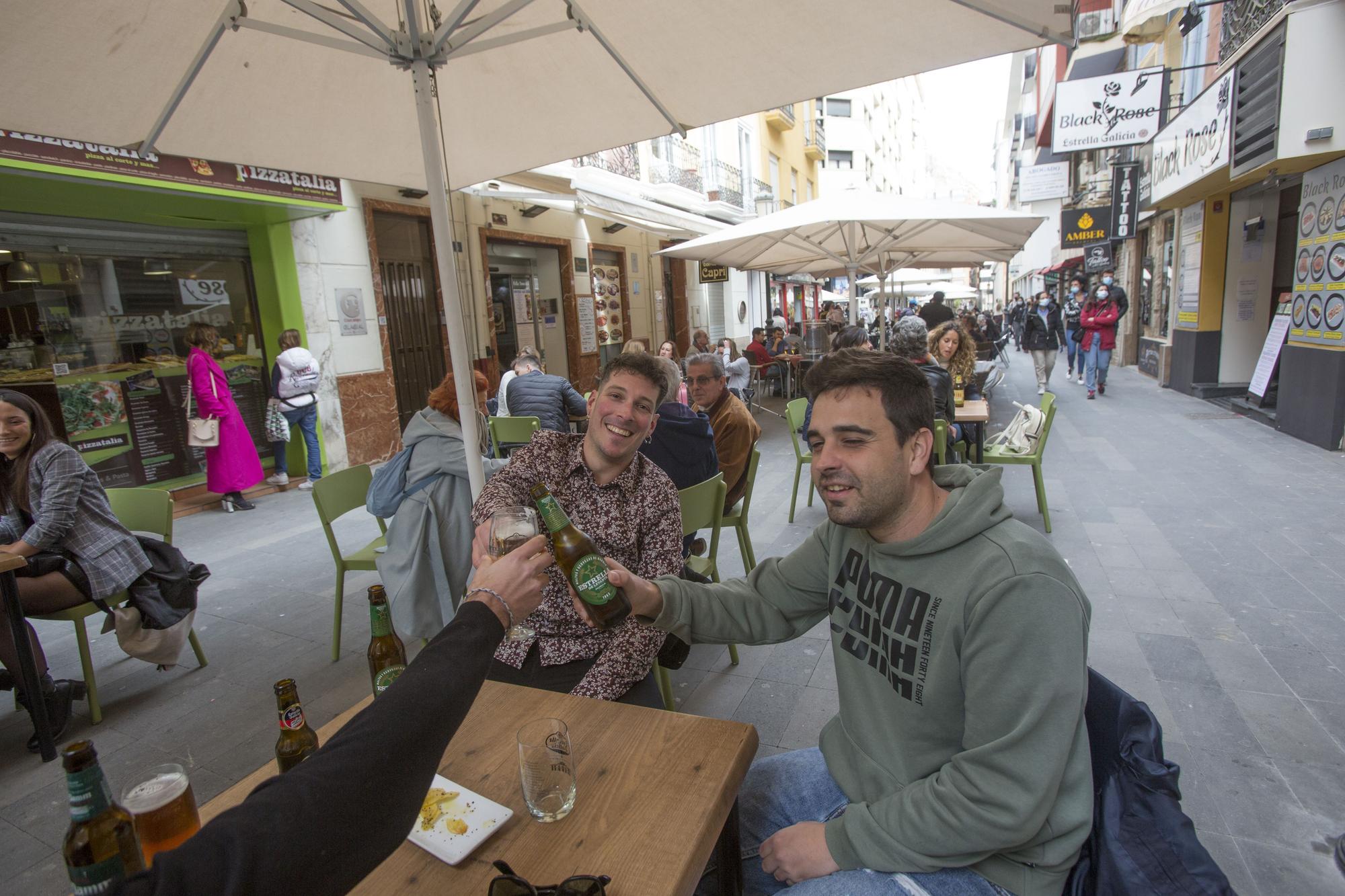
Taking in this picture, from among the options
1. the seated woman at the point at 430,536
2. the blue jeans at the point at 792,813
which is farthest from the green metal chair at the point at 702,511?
the blue jeans at the point at 792,813

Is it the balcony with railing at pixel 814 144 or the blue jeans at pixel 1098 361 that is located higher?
the balcony with railing at pixel 814 144

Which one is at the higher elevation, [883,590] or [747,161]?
[747,161]

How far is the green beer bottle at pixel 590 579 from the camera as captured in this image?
1578mm

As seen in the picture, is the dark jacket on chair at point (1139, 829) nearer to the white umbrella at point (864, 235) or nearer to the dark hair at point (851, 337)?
the white umbrella at point (864, 235)

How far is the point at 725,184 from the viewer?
1802 cm

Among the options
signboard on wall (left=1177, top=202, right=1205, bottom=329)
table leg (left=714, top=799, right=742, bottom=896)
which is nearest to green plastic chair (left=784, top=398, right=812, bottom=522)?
table leg (left=714, top=799, right=742, bottom=896)

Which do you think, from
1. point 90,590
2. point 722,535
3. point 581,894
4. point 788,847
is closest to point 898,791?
point 788,847

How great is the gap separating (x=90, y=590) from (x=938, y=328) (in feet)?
22.0

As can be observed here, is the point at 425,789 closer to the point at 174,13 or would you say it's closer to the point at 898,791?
the point at 898,791

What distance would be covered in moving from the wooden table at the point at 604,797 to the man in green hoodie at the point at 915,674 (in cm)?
24

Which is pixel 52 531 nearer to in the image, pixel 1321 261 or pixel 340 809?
pixel 340 809

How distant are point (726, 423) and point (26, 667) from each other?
3.53 meters

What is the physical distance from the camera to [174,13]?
2.25m

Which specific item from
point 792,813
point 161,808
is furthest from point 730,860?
point 161,808
